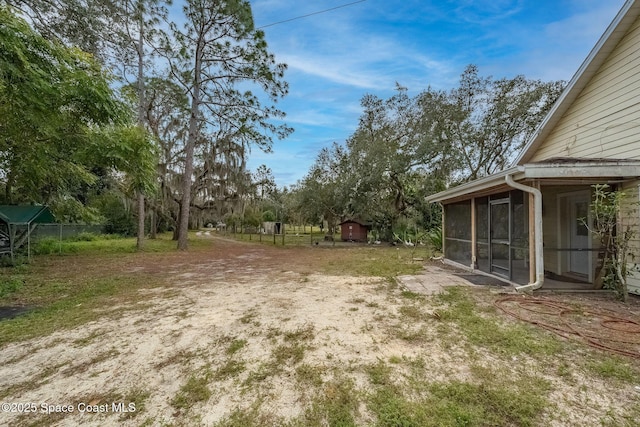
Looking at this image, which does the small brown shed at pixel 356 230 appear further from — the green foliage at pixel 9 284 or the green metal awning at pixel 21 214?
the green foliage at pixel 9 284

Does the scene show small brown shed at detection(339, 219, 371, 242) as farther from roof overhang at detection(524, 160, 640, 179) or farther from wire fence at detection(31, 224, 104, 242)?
wire fence at detection(31, 224, 104, 242)

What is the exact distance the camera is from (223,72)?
551 inches

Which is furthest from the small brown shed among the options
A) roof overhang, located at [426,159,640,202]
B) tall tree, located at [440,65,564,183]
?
roof overhang, located at [426,159,640,202]

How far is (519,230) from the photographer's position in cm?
555

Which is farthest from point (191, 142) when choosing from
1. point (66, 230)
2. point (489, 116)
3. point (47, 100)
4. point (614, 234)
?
point (489, 116)

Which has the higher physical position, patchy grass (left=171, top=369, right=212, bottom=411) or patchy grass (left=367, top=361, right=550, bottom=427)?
patchy grass (left=367, top=361, right=550, bottom=427)

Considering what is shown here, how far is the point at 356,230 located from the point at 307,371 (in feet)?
57.5

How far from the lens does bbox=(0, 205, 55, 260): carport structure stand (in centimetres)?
812

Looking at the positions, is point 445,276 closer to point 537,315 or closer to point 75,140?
point 537,315

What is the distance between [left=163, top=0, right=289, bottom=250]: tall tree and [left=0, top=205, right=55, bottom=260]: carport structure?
5.30m

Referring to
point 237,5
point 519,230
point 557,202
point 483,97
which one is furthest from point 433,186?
point 237,5

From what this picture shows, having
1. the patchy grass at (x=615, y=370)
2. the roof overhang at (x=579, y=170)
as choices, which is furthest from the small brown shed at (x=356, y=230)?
the patchy grass at (x=615, y=370)

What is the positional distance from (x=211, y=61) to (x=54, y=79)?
33.6ft

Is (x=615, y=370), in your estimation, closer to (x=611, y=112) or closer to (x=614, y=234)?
(x=614, y=234)
